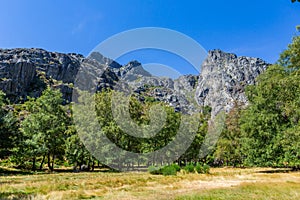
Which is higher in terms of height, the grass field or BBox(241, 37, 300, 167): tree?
BBox(241, 37, 300, 167): tree

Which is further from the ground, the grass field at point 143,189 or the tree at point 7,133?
the tree at point 7,133

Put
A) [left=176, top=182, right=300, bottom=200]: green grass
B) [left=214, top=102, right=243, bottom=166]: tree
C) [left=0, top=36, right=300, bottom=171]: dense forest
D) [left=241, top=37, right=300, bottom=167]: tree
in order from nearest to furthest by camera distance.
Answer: [left=176, top=182, right=300, bottom=200]: green grass < [left=0, top=36, right=300, bottom=171]: dense forest < [left=241, top=37, right=300, bottom=167]: tree < [left=214, top=102, right=243, bottom=166]: tree

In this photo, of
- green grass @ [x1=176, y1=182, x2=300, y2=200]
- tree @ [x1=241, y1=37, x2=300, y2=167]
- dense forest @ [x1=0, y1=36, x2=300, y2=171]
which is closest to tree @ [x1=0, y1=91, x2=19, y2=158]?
dense forest @ [x1=0, y1=36, x2=300, y2=171]

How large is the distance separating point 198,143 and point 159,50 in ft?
83.9

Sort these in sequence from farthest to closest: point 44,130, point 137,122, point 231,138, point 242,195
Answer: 1. point 231,138
2. point 137,122
3. point 44,130
4. point 242,195

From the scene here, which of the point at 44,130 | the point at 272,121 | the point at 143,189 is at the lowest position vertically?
the point at 143,189

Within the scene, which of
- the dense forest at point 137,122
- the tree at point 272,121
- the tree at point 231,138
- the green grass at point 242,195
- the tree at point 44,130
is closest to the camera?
the green grass at point 242,195

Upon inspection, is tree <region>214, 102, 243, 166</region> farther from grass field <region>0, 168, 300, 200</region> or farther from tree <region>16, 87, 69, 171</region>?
grass field <region>0, 168, 300, 200</region>

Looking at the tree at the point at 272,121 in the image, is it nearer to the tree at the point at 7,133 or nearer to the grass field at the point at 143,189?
the grass field at the point at 143,189

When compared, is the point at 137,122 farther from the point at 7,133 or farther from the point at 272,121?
the point at 272,121

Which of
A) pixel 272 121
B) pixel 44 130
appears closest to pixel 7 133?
pixel 44 130

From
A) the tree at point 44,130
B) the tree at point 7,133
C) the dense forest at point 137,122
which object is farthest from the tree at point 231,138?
the tree at point 7,133

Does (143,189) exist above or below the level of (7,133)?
below

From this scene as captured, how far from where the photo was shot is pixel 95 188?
1478cm
